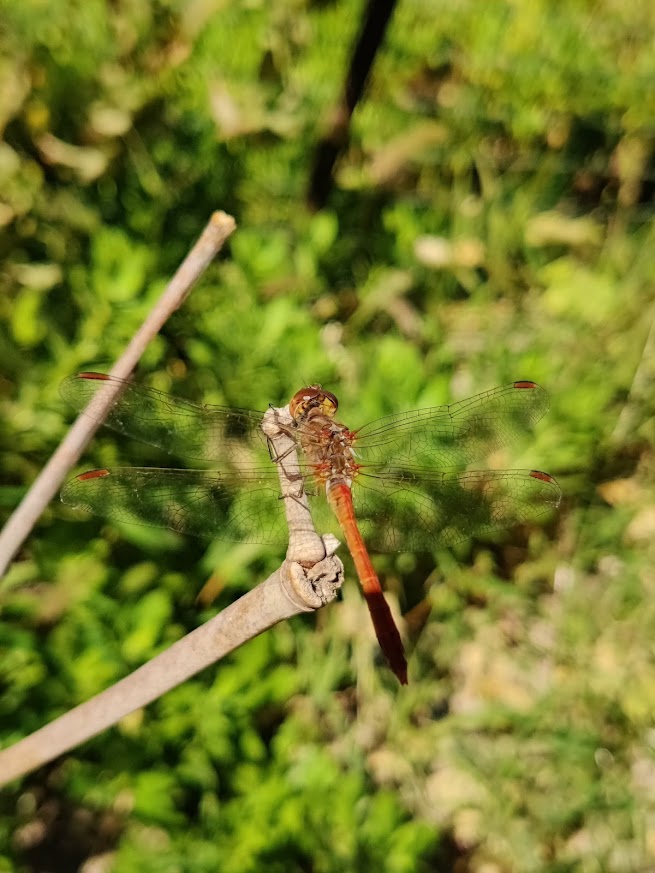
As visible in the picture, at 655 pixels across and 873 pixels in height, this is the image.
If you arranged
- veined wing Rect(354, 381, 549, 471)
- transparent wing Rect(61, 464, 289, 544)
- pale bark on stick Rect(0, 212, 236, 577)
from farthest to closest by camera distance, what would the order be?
veined wing Rect(354, 381, 549, 471) < transparent wing Rect(61, 464, 289, 544) < pale bark on stick Rect(0, 212, 236, 577)

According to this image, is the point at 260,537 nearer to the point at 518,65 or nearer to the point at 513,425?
the point at 513,425

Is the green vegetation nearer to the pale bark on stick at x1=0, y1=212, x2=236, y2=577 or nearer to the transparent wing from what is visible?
the transparent wing

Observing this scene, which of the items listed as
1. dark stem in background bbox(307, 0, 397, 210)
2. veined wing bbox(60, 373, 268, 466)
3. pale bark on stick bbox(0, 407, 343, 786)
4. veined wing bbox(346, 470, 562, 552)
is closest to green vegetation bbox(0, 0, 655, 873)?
dark stem in background bbox(307, 0, 397, 210)

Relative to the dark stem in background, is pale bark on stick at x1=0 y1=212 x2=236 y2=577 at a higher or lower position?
lower

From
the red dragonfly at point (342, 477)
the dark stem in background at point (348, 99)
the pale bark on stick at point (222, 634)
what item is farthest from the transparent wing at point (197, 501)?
the dark stem in background at point (348, 99)

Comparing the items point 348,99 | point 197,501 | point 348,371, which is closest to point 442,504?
point 197,501

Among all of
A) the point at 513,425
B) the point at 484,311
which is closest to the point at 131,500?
the point at 513,425

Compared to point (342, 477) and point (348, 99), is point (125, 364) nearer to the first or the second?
point (342, 477)
